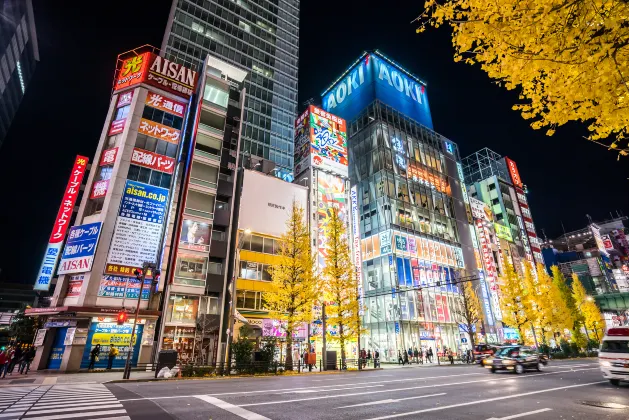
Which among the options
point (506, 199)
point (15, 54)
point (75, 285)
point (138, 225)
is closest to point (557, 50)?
point (138, 225)

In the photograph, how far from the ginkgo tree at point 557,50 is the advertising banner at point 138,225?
26.5 m

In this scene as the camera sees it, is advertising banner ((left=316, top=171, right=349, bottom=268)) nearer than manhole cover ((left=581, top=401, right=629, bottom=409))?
No

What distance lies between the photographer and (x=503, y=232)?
61.5 metres

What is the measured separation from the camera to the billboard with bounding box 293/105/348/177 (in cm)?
4169

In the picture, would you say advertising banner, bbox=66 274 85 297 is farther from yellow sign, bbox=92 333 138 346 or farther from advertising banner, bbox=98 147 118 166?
advertising banner, bbox=98 147 118 166

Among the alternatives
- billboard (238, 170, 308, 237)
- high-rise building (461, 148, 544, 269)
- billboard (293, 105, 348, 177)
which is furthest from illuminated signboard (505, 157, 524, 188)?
billboard (238, 170, 308, 237)

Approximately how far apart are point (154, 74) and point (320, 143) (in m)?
21.6

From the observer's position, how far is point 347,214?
4056 centimetres

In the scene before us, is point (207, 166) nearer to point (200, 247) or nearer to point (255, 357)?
point (200, 247)

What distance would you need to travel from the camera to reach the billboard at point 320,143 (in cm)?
4169

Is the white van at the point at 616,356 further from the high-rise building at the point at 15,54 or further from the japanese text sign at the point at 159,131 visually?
the high-rise building at the point at 15,54

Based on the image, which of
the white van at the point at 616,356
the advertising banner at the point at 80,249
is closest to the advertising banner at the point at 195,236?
the advertising banner at the point at 80,249

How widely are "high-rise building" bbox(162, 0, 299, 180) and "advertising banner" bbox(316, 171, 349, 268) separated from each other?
995 centimetres

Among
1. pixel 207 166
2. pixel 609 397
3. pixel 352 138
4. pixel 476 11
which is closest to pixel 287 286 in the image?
pixel 207 166
